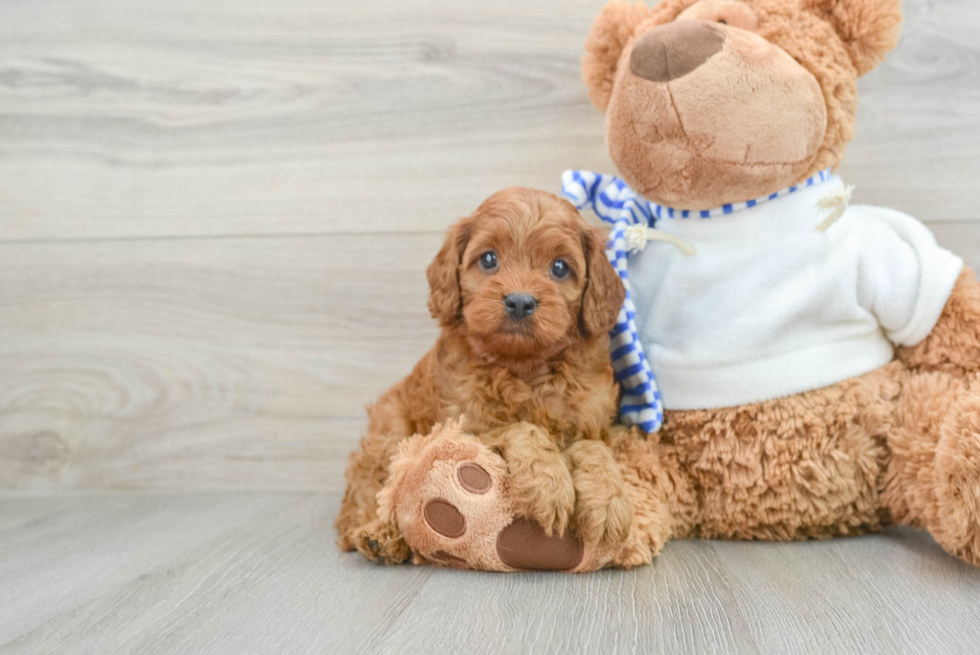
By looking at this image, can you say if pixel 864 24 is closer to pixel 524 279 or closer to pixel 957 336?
pixel 957 336

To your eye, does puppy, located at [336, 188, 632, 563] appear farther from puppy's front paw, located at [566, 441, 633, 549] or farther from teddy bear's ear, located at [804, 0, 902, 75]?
teddy bear's ear, located at [804, 0, 902, 75]

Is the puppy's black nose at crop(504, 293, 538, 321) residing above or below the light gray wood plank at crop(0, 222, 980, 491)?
above

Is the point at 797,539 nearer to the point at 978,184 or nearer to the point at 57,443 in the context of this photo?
the point at 978,184

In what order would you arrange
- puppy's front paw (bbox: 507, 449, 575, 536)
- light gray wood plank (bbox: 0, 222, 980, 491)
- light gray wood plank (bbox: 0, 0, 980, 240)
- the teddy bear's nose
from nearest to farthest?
puppy's front paw (bbox: 507, 449, 575, 536), the teddy bear's nose, light gray wood plank (bbox: 0, 0, 980, 240), light gray wood plank (bbox: 0, 222, 980, 491)

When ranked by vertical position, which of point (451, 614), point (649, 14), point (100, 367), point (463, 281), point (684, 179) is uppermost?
point (649, 14)

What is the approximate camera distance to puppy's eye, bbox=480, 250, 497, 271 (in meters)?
1.16

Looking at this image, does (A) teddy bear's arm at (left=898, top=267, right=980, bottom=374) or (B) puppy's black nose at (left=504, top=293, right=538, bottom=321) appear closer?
(B) puppy's black nose at (left=504, top=293, right=538, bottom=321)

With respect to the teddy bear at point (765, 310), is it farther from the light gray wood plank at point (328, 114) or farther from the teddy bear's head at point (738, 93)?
the light gray wood plank at point (328, 114)

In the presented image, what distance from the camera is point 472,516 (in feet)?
3.56

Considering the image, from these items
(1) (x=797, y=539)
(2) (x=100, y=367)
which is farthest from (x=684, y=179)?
(2) (x=100, y=367)

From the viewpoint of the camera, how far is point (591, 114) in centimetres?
166

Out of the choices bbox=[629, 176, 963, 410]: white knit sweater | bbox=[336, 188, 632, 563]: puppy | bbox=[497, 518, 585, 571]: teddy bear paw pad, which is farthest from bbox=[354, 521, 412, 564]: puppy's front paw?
bbox=[629, 176, 963, 410]: white knit sweater

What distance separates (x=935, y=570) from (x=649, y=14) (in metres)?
1.04

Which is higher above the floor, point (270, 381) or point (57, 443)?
point (270, 381)
